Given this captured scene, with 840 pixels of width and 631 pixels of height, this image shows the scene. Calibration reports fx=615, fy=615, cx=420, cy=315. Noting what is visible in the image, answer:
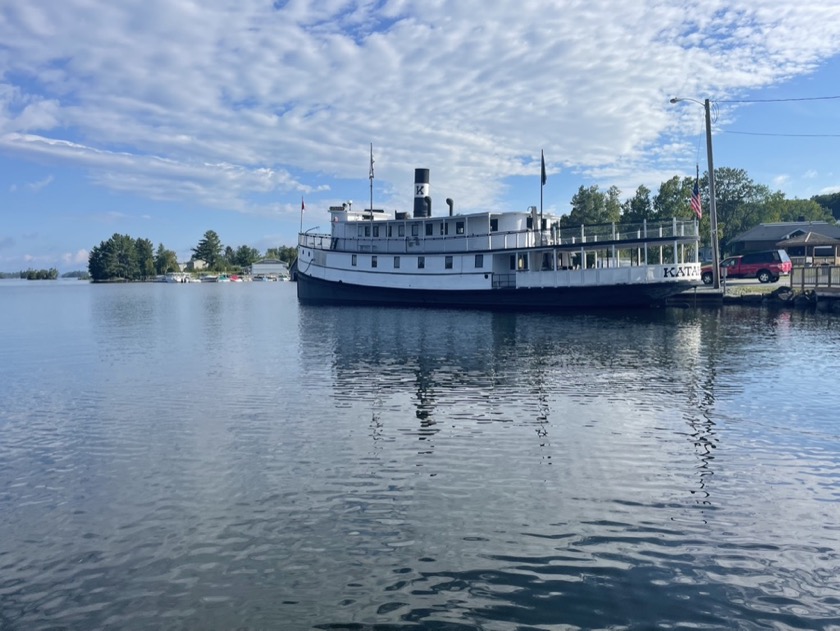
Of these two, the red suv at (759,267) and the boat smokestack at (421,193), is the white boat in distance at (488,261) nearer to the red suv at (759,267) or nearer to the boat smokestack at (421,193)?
the boat smokestack at (421,193)

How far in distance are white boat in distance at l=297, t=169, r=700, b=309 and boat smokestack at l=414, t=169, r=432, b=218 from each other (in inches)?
3.4

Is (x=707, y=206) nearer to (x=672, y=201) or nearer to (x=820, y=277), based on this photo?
(x=672, y=201)

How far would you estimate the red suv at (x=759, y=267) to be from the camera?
48.9 metres

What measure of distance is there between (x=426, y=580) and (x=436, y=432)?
6.34m

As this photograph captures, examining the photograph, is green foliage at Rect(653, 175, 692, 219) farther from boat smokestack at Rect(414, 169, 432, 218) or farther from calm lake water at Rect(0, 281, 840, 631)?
calm lake water at Rect(0, 281, 840, 631)

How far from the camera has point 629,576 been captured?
→ 710 centimetres

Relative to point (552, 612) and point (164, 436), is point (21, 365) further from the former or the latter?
point (552, 612)

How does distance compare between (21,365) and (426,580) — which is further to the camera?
(21,365)

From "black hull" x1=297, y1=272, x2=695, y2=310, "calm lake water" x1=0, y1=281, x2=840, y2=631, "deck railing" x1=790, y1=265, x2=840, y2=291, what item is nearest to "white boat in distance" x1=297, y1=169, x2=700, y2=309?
"black hull" x1=297, y1=272, x2=695, y2=310

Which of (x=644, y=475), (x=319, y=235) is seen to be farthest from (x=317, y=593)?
(x=319, y=235)

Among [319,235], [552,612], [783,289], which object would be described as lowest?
[552,612]

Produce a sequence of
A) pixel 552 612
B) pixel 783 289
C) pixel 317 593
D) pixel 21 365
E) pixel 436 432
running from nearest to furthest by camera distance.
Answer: pixel 552 612, pixel 317 593, pixel 436 432, pixel 21 365, pixel 783 289

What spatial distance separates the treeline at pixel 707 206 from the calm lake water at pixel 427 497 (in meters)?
67.1

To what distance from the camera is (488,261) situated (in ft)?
152
